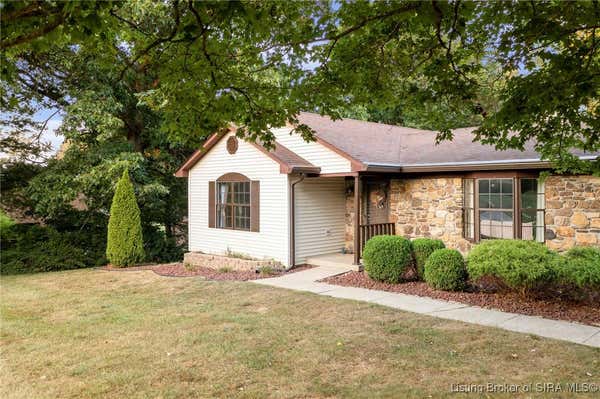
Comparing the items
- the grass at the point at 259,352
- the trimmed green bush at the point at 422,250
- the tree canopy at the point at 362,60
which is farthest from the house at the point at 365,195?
the grass at the point at 259,352

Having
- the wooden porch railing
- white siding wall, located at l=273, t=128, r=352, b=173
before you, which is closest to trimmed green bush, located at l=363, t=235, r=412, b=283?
the wooden porch railing

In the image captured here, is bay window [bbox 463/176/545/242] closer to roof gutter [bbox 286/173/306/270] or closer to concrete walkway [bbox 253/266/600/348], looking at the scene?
concrete walkway [bbox 253/266/600/348]

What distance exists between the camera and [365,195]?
12.3 m

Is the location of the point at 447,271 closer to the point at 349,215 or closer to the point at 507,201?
the point at 507,201

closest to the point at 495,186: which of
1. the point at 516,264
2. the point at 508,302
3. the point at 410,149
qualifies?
the point at 410,149

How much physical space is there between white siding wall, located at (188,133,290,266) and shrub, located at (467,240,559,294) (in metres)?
5.08

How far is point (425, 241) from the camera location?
9.01 meters

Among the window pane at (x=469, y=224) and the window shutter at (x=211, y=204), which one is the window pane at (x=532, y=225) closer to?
the window pane at (x=469, y=224)

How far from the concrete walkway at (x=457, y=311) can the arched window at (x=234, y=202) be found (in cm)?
276

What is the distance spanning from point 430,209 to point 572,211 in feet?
10.1

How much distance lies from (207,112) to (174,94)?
14.5 inches

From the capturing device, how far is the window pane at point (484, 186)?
10.2 meters

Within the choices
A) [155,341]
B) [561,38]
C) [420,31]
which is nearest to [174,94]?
[420,31]

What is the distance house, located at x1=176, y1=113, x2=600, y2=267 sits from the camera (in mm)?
9383
